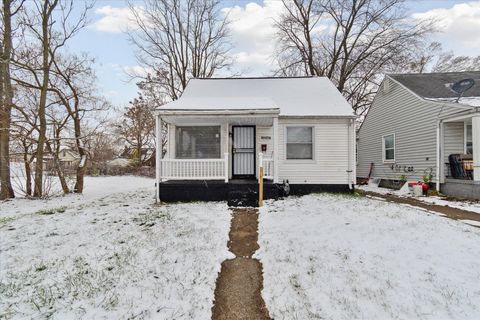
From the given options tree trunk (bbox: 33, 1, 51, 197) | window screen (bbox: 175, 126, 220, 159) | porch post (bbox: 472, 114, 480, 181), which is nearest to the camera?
porch post (bbox: 472, 114, 480, 181)

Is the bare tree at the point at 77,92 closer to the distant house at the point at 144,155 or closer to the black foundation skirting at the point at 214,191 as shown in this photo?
the black foundation skirting at the point at 214,191

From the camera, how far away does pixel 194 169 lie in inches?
320

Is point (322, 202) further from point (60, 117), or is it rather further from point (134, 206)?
point (60, 117)

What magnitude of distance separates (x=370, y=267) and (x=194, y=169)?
18.9ft

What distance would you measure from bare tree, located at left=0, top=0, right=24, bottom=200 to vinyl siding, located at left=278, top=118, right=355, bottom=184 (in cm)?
1018

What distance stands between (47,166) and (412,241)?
11.9 meters

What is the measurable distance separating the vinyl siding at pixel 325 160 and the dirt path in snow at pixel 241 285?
15.0 ft

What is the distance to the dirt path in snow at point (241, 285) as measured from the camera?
2.90 metres

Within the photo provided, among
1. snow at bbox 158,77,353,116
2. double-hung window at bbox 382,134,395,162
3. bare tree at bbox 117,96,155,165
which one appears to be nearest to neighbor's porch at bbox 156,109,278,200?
snow at bbox 158,77,353,116

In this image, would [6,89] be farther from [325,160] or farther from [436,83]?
[436,83]

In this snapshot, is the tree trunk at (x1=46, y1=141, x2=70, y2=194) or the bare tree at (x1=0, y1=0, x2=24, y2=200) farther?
the tree trunk at (x1=46, y1=141, x2=70, y2=194)

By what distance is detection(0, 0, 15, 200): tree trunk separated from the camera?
9305mm

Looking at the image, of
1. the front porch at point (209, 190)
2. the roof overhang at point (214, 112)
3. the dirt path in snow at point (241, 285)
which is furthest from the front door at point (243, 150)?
the dirt path in snow at point (241, 285)

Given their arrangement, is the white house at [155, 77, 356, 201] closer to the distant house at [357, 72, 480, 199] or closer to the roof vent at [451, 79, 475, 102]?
the distant house at [357, 72, 480, 199]
